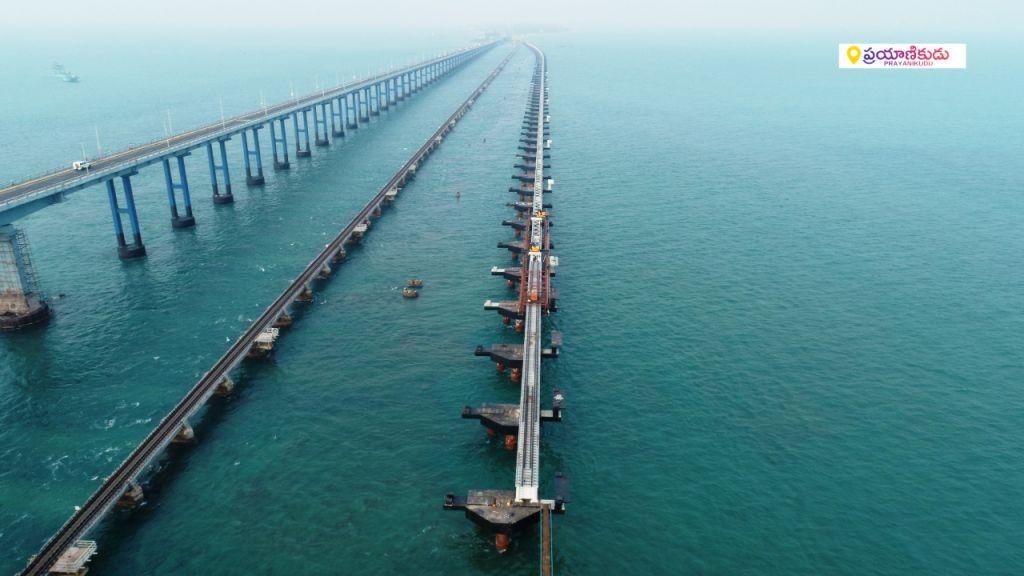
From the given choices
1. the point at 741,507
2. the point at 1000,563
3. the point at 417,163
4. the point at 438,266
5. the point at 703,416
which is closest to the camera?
the point at 1000,563

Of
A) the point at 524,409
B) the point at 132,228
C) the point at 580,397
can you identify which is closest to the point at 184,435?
the point at 524,409

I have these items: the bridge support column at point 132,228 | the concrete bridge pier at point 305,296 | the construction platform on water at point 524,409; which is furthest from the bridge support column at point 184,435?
the bridge support column at point 132,228

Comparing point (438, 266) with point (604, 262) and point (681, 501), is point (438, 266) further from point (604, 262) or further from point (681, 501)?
point (681, 501)

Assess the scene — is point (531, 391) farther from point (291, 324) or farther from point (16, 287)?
point (16, 287)

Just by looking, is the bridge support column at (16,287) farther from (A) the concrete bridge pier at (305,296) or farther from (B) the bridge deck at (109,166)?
(A) the concrete bridge pier at (305,296)

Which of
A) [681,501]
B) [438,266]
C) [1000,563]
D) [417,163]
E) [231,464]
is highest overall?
[417,163]

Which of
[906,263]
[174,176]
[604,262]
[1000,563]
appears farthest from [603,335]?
[174,176]

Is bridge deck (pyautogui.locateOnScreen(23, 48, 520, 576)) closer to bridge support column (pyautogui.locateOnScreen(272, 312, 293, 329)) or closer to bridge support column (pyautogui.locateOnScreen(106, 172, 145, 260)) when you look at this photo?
bridge support column (pyautogui.locateOnScreen(272, 312, 293, 329))

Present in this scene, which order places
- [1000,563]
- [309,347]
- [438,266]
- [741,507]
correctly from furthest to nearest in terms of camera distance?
[438,266] → [309,347] → [741,507] → [1000,563]
